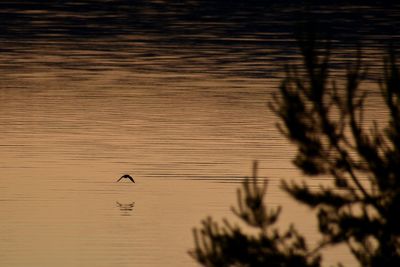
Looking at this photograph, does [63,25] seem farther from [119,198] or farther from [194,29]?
[119,198]

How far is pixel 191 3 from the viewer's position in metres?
54.1

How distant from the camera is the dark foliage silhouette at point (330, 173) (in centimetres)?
1197

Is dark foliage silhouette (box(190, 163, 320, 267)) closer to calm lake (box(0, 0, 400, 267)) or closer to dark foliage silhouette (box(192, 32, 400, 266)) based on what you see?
dark foliage silhouette (box(192, 32, 400, 266))

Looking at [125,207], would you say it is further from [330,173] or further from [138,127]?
[330,173]

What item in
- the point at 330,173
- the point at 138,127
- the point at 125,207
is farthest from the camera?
the point at 138,127

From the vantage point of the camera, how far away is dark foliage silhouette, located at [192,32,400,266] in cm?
1197

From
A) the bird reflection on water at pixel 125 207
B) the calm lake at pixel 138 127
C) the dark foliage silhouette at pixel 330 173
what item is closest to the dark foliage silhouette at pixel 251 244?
the dark foliage silhouette at pixel 330 173

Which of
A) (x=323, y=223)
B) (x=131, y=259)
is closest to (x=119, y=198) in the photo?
(x=131, y=259)

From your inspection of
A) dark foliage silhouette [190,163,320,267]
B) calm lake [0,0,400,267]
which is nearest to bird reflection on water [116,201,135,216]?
calm lake [0,0,400,267]

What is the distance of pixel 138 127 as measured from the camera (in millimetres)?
25172

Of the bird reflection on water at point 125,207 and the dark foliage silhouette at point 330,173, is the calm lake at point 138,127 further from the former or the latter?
the dark foliage silhouette at point 330,173

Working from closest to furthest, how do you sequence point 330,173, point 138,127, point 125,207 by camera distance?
point 330,173
point 125,207
point 138,127

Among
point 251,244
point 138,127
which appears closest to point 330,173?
point 251,244

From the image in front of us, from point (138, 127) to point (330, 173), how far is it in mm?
13036
